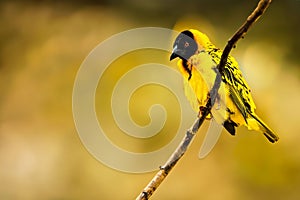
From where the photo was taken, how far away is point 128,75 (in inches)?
79.8

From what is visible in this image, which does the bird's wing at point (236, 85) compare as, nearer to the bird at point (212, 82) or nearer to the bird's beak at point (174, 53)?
the bird at point (212, 82)

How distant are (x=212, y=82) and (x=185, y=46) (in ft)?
0.47

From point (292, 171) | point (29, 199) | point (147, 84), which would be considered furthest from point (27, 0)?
point (292, 171)

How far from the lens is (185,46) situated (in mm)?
1739

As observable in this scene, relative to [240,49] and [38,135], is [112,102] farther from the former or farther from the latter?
[240,49]

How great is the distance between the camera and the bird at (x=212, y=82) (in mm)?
1678

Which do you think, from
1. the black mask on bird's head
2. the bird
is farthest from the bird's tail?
the black mask on bird's head

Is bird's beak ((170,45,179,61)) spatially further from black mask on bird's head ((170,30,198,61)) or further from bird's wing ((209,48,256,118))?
bird's wing ((209,48,256,118))

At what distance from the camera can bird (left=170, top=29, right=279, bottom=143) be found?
5.50ft

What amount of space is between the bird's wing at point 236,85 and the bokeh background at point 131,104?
7 cm

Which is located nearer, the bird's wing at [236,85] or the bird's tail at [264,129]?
the bird's wing at [236,85]

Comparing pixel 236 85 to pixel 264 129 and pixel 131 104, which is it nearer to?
pixel 264 129

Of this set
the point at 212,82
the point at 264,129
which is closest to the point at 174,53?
the point at 212,82

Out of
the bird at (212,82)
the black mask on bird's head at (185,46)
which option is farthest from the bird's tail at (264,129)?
the black mask on bird's head at (185,46)
